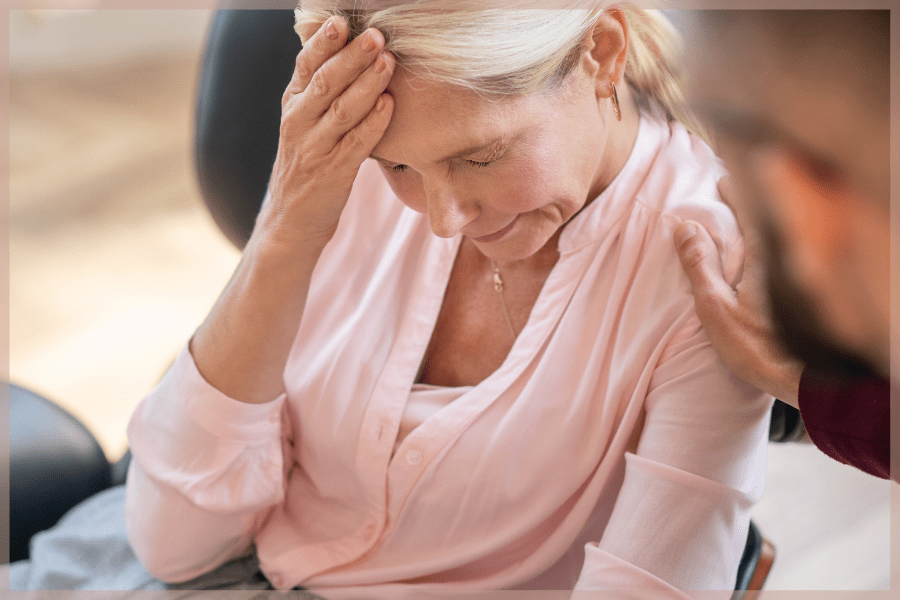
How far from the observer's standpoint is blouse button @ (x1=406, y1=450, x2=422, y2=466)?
939mm

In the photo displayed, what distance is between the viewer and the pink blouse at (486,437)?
2.63 ft

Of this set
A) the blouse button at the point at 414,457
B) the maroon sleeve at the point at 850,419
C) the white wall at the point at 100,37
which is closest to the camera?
the maroon sleeve at the point at 850,419

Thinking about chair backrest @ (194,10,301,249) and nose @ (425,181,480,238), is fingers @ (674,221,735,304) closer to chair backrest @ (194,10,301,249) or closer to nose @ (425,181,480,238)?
nose @ (425,181,480,238)

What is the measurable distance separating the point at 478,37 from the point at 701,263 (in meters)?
0.33

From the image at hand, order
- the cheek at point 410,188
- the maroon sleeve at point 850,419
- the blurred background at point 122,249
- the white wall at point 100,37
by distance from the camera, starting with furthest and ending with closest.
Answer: the white wall at point 100,37
the blurred background at point 122,249
the cheek at point 410,188
the maroon sleeve at point 850,419

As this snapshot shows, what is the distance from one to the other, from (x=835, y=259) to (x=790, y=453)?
4.97ft

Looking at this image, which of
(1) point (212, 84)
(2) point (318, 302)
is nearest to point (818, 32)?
(2) point (318, 302)

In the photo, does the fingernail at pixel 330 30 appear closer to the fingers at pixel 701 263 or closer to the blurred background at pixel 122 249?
the fingers at pixel 701 263

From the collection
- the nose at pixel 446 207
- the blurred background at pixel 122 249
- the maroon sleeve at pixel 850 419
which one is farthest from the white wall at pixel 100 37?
the maroon sleeve at pixel 850 419

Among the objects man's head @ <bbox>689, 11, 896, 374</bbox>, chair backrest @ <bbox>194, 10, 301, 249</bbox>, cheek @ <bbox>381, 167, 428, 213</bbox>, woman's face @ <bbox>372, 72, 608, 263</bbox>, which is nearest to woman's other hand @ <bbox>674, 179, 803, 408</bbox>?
woman's face @ <bbox>372, 72, 608, 263</bbox>

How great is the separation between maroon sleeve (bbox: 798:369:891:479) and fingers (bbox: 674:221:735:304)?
129 millimetres

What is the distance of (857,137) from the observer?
1.01 feet

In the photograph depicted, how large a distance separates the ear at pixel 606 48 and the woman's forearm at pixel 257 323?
389mm

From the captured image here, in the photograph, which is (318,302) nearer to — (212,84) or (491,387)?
(491,387)
